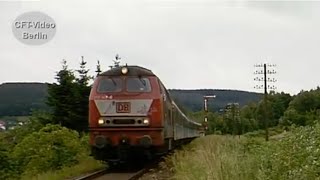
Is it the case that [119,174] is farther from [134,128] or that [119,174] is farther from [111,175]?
[134,128]

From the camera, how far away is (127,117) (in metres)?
16.0

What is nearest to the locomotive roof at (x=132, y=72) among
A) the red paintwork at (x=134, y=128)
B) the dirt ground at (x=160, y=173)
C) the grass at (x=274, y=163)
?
the red paintwork at (x=134, y=128)

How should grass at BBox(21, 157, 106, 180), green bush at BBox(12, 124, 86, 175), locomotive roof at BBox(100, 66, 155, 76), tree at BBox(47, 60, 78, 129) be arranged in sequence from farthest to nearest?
tree at BBox(47, 60, 78, 129) → green bush at BBox(12, 124, 86, 175) → locomotive roof at BBox(100, 66, 155, 76) → grass at BBox(21, 157, 106, 180)

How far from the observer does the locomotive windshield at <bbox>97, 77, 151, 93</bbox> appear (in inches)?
648

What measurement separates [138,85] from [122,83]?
0.44 metres

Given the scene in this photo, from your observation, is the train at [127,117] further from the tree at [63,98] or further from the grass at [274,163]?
the tree at [63,98]

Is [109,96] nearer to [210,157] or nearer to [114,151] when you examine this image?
[114,151]

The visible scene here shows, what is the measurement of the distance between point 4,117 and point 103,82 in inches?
912

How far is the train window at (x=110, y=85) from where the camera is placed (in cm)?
1648

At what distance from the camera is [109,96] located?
53.5 feet

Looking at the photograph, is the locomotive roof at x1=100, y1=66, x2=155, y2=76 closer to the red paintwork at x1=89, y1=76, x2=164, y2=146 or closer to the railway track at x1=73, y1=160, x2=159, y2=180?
the red paintwork at x1=89, y1=76, x2=164, y2=146

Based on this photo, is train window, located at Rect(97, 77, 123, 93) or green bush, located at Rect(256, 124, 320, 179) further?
train window, located at Rect(97, 77, 123, 93)

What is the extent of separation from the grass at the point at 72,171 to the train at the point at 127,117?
762 mm

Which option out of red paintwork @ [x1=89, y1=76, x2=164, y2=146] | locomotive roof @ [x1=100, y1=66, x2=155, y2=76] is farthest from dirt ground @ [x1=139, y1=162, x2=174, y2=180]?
locomotive roof @ [x1=100, y1=66, x2=155, y2=76]
